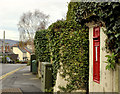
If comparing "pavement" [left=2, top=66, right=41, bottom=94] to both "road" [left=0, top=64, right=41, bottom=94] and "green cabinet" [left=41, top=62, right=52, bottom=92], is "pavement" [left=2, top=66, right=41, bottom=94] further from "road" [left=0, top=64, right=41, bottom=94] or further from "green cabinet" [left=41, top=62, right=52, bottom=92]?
"green cabinet" [left=41, top=62, right=52, bottom=92]

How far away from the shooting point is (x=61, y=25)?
27.2ft

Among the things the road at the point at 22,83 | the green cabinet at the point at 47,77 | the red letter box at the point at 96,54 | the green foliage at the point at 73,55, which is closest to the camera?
the red letter box at the point at 96,54

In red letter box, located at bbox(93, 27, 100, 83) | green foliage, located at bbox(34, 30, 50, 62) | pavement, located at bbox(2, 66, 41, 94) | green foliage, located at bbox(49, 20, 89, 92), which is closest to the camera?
red letter box, located at bbox(93, 27, 100, 83)

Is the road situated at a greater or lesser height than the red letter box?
lesser

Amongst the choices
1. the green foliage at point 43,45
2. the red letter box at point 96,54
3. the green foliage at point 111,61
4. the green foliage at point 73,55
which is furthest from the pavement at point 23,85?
the green foliage at point 111,61

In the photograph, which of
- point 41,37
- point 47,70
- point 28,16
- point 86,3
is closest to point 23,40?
point 28,16

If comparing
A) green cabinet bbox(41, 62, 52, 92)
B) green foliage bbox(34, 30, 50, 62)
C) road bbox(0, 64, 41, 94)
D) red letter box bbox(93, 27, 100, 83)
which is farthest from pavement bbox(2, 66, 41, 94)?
red letter box bbox(93, 27, 100, 83)

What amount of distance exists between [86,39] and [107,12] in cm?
299

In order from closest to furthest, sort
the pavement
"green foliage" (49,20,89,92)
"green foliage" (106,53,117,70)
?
1. "green foliage" (106,53,117,70)
2. "green foliage" (49,20,89,92)
3. the pavement

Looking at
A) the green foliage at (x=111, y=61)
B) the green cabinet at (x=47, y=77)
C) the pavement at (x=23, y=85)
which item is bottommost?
the pavement at (x=23, y=85)

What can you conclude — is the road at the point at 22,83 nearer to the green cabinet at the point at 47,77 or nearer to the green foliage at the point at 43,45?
the green cabinet at the point at 47,77

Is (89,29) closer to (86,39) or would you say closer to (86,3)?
(86,39)

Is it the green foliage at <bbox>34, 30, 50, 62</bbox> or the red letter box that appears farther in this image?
the green foliage at <bbox>34, 30, 50, 62</bbox>

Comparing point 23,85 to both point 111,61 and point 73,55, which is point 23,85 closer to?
point 73,55
